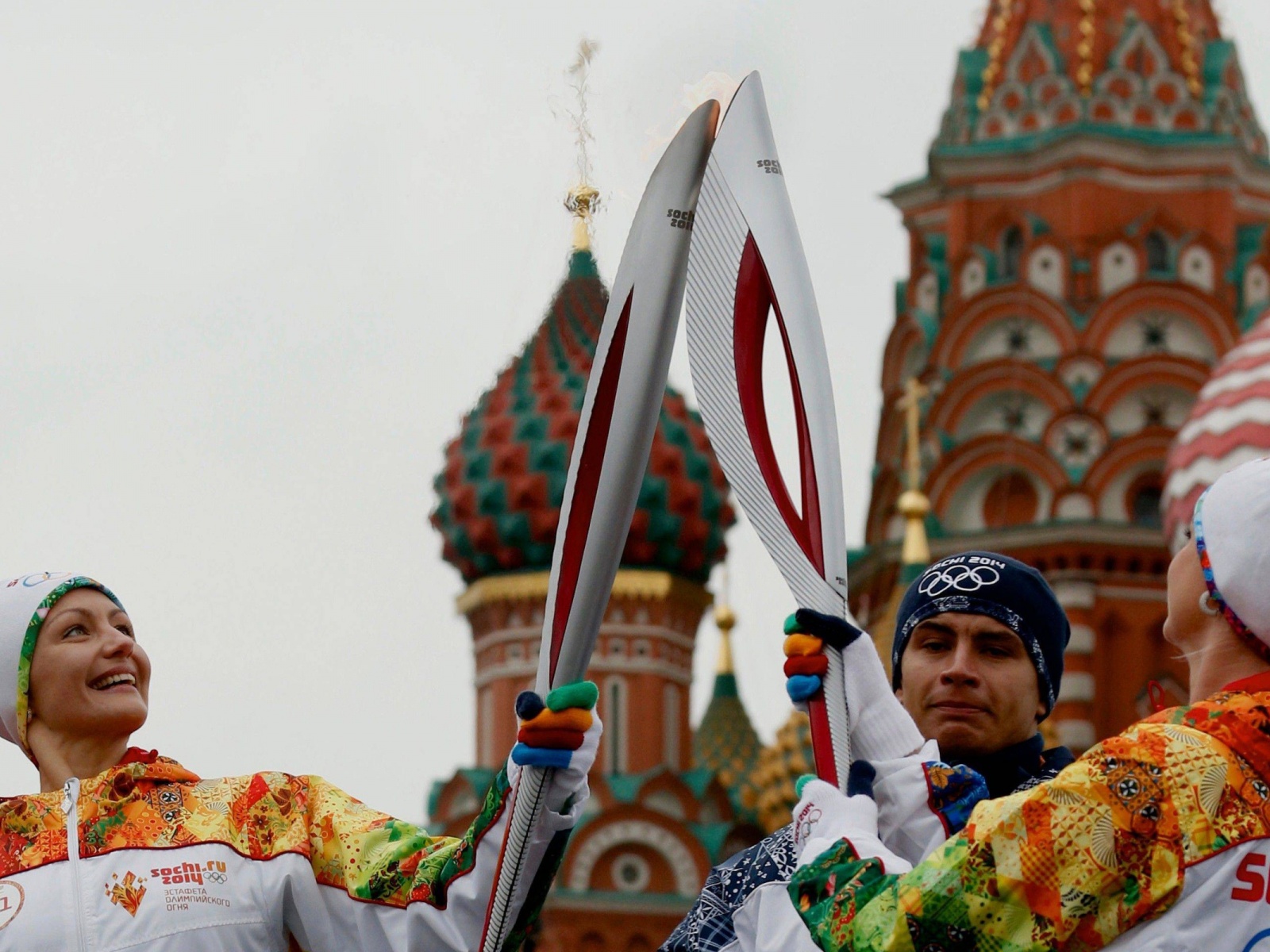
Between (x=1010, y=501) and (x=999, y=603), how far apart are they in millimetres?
20528

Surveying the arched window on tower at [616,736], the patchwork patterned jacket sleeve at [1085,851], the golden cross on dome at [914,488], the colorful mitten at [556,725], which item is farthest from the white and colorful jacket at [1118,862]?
the arched window on tower at [616,736]

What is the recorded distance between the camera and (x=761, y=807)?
24.9 m

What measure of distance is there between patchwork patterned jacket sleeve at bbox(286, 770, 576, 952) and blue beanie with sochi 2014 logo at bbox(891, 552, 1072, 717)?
0.73 meters

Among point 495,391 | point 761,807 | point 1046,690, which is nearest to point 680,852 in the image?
point 761,807

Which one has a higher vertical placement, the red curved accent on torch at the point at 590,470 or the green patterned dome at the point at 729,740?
the green patterned dome at the point at 729,740

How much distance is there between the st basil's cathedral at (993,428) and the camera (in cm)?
2397

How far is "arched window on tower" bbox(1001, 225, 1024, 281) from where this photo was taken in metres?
25.3

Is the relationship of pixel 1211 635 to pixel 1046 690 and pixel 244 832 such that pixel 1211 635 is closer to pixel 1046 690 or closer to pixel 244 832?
Result: pixel 1046 690

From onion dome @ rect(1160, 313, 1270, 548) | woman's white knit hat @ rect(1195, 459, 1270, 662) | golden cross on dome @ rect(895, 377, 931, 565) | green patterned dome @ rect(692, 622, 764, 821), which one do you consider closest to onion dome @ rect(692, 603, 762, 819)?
green patterned dome @ rect(692, 622, 764, 821)

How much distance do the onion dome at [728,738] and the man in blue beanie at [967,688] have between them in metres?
20.9

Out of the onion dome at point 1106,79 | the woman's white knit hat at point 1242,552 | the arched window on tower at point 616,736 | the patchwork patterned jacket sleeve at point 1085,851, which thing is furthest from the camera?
the onion dome at point 1106,79

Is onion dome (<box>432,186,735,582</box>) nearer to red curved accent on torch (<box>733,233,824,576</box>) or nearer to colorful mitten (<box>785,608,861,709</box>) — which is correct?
red curved accent on torch (<box>733,233,824,576</box>)

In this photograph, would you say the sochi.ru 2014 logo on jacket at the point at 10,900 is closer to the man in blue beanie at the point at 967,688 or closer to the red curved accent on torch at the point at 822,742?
the man in blue beanie at the point at 967,688

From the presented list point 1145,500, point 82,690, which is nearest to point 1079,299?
point 1145,500
